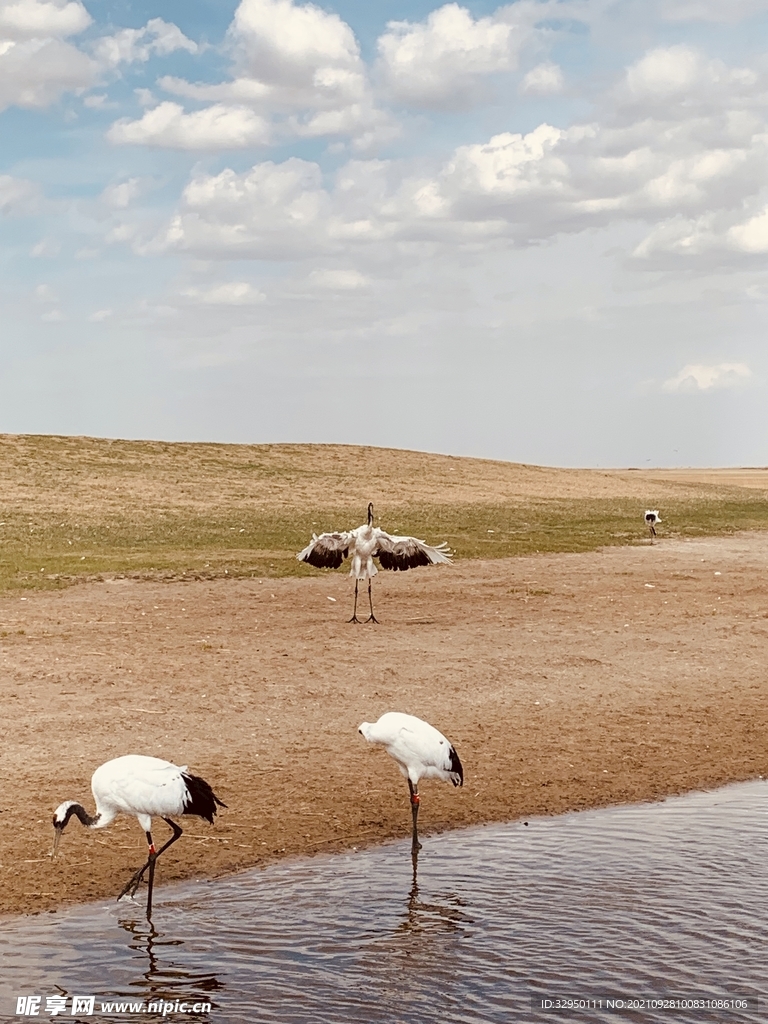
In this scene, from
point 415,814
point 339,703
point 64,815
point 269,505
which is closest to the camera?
point 64,815

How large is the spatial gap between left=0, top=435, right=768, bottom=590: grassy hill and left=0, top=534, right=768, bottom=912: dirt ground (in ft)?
15.6

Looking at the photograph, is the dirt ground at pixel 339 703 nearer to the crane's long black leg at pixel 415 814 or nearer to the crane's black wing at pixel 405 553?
the crane's long black leg at pixel 415 814

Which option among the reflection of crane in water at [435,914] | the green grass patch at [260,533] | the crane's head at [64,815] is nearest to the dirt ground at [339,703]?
the crane's head at [64,815]

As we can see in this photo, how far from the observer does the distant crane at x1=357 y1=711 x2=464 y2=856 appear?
10.4 metres

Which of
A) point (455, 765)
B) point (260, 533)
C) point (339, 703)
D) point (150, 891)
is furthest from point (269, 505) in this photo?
point (150, 891)

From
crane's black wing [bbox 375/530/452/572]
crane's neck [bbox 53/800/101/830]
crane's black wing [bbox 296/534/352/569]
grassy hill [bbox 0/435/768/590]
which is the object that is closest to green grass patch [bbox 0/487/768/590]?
grassy hill [bbox 0/435/768/590]

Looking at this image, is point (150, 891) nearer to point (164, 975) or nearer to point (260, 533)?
point (164, 975)

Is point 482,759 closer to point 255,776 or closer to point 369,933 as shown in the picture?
point 255,776

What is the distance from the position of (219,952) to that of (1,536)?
25.8 meters

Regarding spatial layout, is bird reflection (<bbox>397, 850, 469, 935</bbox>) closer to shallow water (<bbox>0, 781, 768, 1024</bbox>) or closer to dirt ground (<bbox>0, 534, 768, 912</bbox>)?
shallow water (<bbox>0, 781, 768, 1024</bbox>)

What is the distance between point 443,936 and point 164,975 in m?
1.87

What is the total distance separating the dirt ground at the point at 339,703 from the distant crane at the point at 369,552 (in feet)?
2.79

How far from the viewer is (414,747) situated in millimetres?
10430

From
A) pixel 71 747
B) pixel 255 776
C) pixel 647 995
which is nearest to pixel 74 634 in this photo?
pixel 71 747
